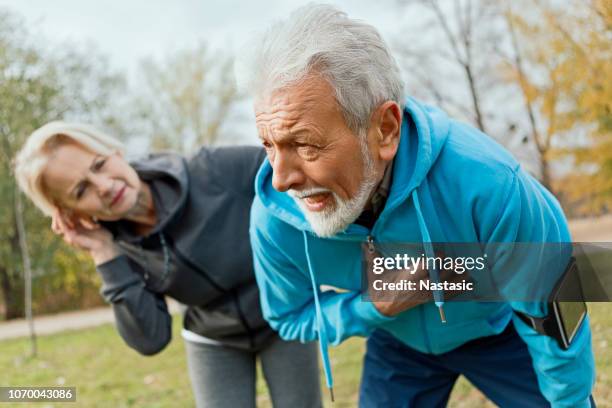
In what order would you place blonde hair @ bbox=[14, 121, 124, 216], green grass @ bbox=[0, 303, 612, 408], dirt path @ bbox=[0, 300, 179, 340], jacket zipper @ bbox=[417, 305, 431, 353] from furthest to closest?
1. dirt path @ bbox=[0, 300, 179, 340]
2. green grass @ bbox=[0, 303, 612, 408]
3. blonde hair @ bbox=[14, 121, 124, 216]
4. jacket zipper @ bbox=[417, 305, 431, 353]

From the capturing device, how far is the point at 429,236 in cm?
176

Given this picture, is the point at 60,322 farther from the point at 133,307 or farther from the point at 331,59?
the point at 331,59

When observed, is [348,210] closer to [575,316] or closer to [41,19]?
[575,316]

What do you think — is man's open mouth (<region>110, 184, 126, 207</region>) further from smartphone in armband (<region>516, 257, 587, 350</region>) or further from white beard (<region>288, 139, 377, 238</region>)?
smartphone in armband (<region>516, 257, 587, 350</region>)

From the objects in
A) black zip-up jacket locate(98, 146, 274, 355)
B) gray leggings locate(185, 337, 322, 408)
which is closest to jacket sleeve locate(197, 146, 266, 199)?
black zip-up jacket locate(98, 146, 274, 355)

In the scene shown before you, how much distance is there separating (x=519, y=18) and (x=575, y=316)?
11.2ft

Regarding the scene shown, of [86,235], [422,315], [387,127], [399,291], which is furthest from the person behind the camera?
[86,235]

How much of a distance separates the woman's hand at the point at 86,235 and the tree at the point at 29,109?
6888 mm

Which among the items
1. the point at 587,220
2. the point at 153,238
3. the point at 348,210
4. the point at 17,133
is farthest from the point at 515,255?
the point at 17,133

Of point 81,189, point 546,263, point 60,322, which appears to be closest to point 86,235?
point 81,189

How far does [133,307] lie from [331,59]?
5.12 ft

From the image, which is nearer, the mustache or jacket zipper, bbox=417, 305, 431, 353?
the mustache

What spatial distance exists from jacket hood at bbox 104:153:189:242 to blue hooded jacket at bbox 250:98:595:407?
24.5 inches

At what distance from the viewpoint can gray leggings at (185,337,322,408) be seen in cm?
274
